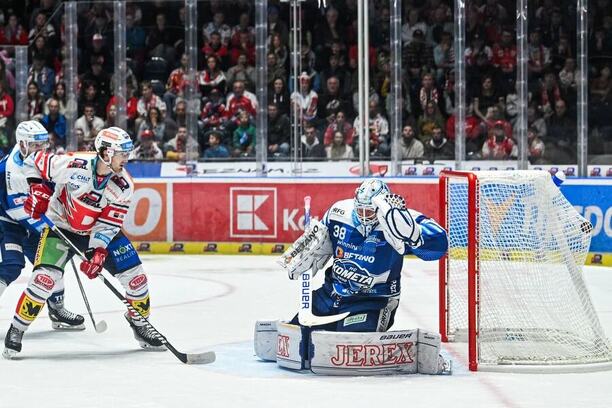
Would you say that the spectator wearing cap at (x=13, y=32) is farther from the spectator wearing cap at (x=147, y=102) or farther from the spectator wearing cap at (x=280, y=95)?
the spectator wearing cap at (x=280, y=95)

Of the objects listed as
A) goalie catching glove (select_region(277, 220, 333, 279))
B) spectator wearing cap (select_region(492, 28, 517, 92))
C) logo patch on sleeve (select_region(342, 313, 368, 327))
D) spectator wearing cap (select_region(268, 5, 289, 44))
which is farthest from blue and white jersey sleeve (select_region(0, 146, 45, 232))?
spectator wearing cap (select_region(492, 28, 517, 92))

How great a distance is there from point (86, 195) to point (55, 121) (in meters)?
6.27

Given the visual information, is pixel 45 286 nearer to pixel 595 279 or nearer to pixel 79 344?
pixel 79 344

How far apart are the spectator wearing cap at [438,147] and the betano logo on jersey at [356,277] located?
5887 millimetres

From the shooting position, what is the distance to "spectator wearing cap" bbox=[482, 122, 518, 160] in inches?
468

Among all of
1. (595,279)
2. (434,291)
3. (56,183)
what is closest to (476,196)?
(56,183)

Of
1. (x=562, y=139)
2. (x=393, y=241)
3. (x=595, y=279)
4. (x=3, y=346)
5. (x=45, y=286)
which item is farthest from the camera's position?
(x=562, y=139)

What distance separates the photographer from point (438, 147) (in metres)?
12.1

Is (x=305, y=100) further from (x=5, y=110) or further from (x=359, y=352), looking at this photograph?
(x=359, y=352)

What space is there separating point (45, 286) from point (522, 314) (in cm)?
238

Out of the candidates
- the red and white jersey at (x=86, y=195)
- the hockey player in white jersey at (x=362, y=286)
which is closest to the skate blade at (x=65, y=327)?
the red and white jersey at (x=86, y=195)

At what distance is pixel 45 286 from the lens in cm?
676

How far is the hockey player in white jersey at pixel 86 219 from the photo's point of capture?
266 inches

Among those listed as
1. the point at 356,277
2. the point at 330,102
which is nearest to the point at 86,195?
the point at 356,277
